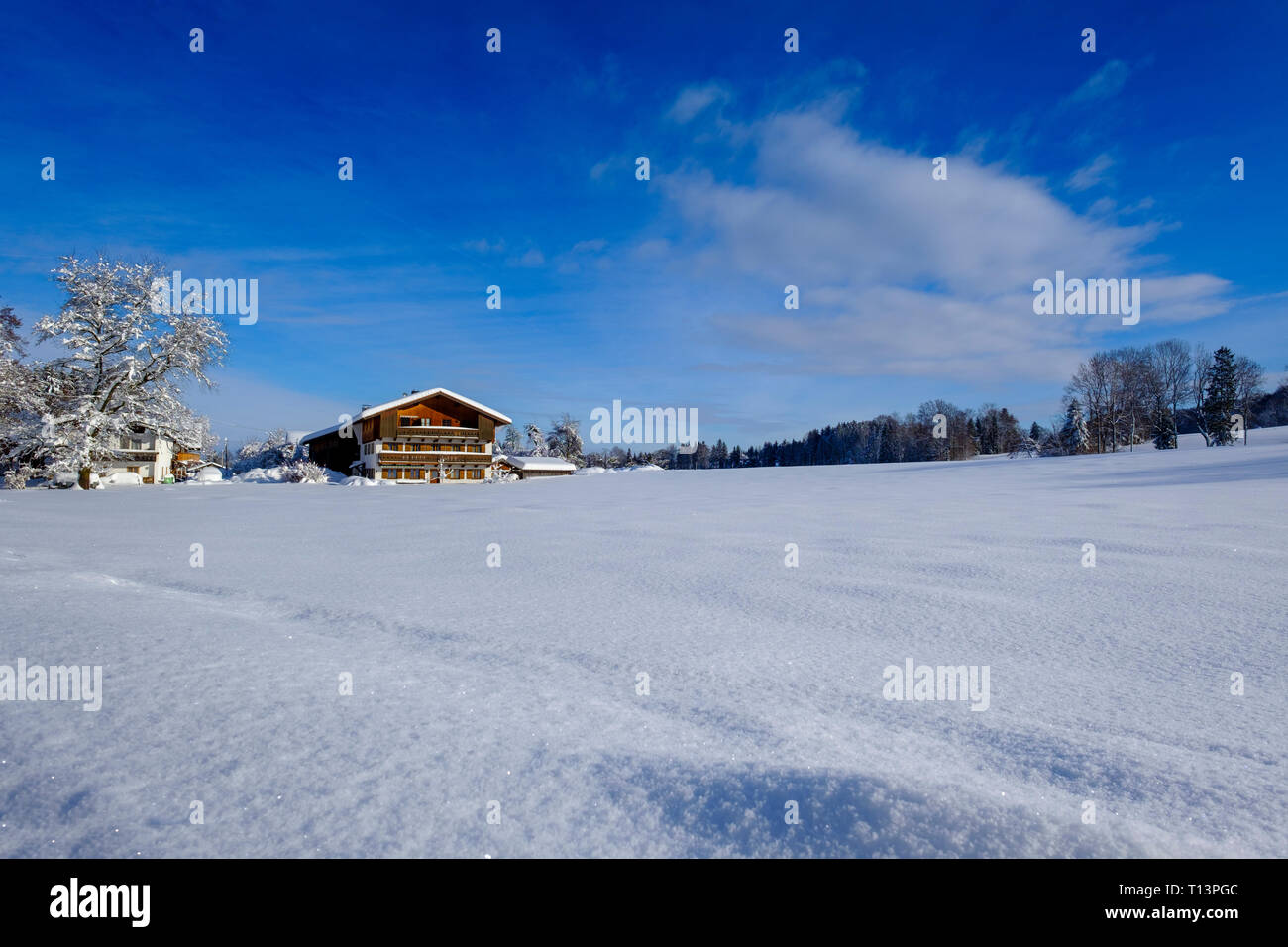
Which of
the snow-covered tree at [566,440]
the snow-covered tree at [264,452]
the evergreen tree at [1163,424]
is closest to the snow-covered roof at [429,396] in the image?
the snow-covered tree at [264,452]

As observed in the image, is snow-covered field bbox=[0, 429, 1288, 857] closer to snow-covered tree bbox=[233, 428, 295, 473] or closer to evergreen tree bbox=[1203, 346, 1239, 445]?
snow-covered tree bbox=[233, 428, 295, 473]

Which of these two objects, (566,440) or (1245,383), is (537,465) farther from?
(1245,383)

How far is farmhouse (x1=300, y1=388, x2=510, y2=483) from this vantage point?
3903cm

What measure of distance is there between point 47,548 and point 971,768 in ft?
33.2

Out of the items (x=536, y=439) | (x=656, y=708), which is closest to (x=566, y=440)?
(x=536, y=439)

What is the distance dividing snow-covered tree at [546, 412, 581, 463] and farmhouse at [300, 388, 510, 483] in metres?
31.1

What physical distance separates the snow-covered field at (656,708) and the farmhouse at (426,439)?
34803mm

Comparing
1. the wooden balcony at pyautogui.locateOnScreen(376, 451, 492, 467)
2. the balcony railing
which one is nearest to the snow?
the wooden balcony at pyautogui.locateOnScreen(376, 451, 492, 467)

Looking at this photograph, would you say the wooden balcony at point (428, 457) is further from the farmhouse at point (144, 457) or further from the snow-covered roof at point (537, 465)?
the farmhouse at point (144, 457)

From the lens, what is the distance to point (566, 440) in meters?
74.2

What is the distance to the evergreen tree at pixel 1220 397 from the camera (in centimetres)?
4662
